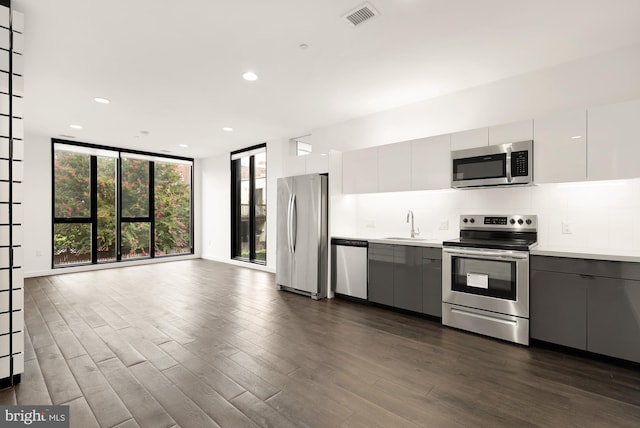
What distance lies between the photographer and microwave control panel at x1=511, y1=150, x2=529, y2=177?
120 inches

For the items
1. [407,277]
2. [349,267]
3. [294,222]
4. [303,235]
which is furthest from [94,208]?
[407,277]

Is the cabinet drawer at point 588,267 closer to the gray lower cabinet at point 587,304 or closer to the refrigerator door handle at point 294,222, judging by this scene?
the gray lower cabinet at point 587,304

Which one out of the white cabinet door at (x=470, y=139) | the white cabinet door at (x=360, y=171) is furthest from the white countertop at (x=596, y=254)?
the white cabinet door at (x=360, y=171)

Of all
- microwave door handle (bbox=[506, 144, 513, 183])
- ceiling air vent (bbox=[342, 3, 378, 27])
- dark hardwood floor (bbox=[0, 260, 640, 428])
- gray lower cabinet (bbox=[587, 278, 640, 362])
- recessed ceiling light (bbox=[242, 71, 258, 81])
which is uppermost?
ceiling air vent (bbox=[342, 3, 378, 27])

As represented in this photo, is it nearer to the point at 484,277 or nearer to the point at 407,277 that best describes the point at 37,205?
the point at 407,277

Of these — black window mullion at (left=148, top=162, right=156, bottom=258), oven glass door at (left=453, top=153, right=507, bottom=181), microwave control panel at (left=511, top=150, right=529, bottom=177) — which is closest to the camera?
microwave control panel at (left=511, top=150, right=529, bottom=177)

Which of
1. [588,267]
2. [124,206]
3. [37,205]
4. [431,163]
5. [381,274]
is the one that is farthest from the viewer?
[124,206]

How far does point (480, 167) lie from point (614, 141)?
1.04m

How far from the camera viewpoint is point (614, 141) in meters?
2.64

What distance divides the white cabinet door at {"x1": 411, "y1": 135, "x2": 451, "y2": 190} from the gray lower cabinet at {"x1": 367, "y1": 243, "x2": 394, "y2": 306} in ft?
2.89

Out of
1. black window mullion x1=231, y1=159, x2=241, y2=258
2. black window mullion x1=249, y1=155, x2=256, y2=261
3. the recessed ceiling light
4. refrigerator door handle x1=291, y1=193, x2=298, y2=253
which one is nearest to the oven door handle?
refrigerator door handle x1=291, y1=193, x2=298, y2=253

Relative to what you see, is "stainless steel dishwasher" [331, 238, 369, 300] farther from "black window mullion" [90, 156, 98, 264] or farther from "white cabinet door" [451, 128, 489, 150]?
"black window mullion" [90, 156, 98, 264]

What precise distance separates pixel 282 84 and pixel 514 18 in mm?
2294

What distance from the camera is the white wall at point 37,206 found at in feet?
19.2
